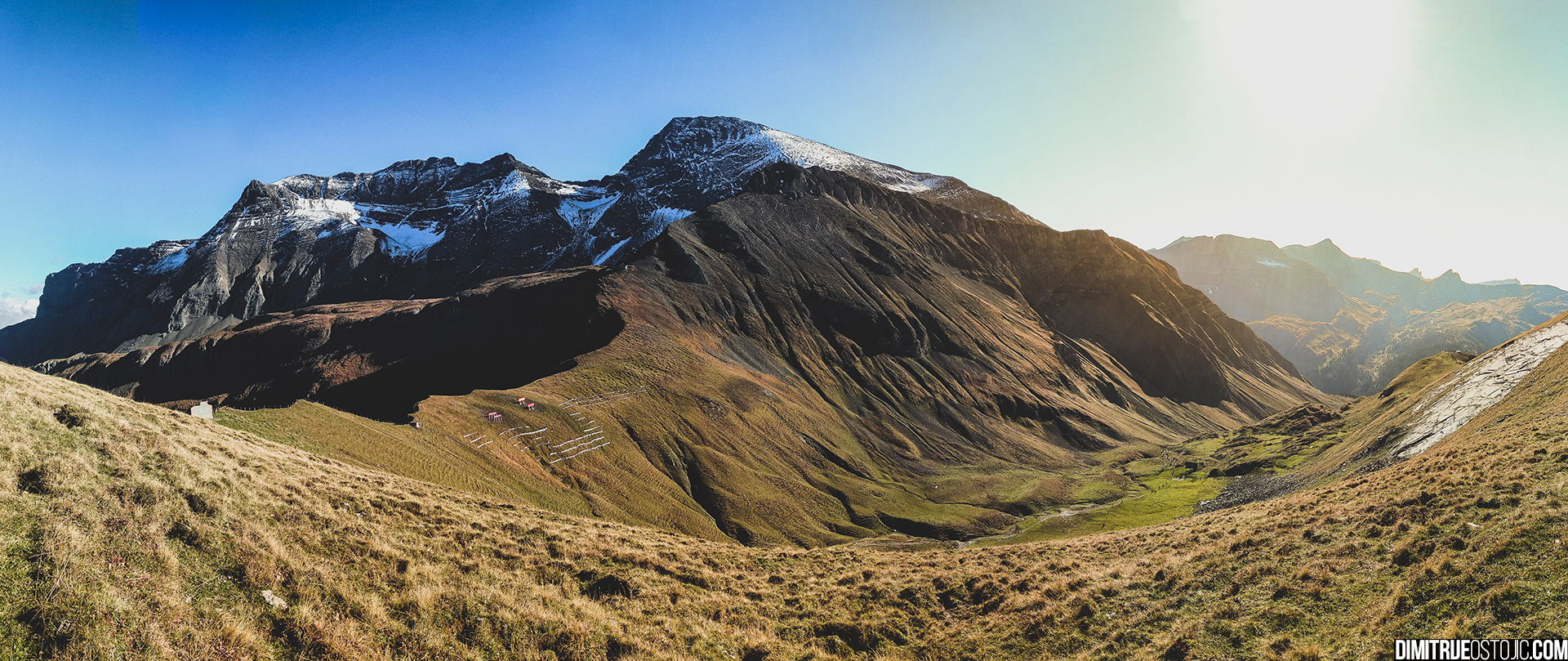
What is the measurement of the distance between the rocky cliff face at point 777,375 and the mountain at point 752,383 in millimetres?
545

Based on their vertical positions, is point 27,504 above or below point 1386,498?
below

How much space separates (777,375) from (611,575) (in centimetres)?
9094

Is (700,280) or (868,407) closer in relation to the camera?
(868,407)

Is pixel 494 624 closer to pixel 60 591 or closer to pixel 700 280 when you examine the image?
pixel 60 591

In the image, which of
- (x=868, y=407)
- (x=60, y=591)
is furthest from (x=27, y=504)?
(x=868, y=407)

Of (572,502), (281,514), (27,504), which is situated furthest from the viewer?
(572,502)

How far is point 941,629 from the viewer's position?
64.4 ft

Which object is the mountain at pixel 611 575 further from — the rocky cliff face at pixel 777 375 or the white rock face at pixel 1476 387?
the rocky cliff face at pixel 777 375

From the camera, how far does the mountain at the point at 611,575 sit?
38.1 feet

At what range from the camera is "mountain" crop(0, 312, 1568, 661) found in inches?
457

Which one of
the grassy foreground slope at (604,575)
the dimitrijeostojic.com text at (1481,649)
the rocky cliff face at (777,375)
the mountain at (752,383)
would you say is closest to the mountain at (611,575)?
the grassy foreground slope at (604,575)

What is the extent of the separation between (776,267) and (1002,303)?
82933 millimetres

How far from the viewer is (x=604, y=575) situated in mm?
19531

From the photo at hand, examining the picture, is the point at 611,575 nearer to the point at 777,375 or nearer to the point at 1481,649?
the point at 1481,649
